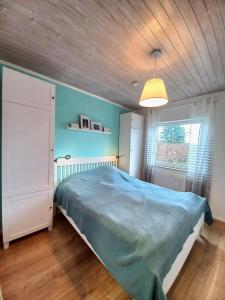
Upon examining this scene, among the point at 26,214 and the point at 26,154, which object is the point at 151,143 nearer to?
the point at 26,154

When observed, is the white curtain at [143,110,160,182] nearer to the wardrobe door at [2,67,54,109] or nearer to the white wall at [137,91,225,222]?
the white wall at [137,91,225,222]

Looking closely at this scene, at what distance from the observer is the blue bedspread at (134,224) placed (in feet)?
3.21

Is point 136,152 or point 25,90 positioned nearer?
point 25,90

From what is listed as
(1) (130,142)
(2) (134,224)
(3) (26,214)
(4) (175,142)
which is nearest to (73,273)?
(2) (134,224)

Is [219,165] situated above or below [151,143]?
below

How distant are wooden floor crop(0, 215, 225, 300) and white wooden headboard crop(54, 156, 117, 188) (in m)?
0.89

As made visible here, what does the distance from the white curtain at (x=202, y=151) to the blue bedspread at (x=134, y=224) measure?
93cm

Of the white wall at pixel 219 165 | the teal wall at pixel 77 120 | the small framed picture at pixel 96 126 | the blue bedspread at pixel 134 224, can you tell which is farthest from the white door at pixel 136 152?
the white wall at pixel 219 165

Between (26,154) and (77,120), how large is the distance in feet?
3.98

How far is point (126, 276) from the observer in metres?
1.03

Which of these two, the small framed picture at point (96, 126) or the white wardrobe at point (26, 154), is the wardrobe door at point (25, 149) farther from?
the small framed picture at point (96, 126)

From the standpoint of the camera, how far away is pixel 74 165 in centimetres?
270

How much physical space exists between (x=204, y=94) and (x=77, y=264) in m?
3.50

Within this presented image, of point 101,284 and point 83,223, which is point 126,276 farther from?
point 83,223
